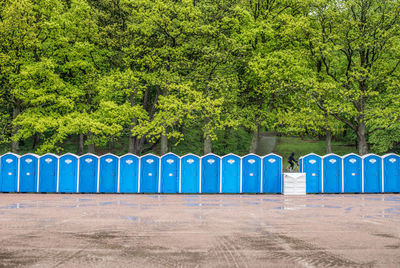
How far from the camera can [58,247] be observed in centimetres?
688

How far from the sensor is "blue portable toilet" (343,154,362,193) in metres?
20.2

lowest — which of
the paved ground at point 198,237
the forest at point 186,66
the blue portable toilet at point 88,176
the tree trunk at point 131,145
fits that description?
the paved ground at point 198,237

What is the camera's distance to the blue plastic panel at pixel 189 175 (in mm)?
19672

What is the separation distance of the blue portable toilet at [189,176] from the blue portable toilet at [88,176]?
432 centimetres

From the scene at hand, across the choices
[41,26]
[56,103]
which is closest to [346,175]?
[56,103]

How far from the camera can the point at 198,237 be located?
7.87 metres

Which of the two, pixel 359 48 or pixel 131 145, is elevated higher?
pixel 359 48

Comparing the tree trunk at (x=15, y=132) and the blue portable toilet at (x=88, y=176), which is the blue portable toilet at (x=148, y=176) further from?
the tree trunk at (x=15, y=132)

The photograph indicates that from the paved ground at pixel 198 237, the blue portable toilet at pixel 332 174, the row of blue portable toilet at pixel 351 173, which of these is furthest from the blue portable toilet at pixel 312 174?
the paved ground at pixel 198 237

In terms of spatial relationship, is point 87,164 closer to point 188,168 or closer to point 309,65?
point 188,168

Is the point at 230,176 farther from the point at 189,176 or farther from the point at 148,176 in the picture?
the point at 148,176

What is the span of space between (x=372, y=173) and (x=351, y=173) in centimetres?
112

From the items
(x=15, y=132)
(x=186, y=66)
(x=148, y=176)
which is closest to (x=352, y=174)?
(x=148, y=176)

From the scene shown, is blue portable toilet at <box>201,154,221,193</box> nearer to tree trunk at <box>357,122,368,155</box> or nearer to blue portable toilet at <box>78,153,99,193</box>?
blue portable toilet at <box>78,153,99,193</box>
